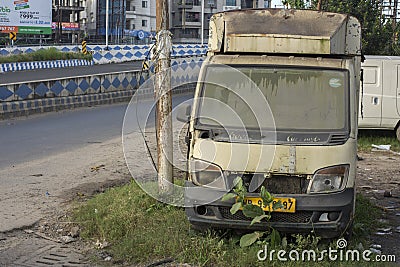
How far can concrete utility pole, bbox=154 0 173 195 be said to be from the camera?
8.29 metres

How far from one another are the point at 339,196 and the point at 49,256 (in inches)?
125

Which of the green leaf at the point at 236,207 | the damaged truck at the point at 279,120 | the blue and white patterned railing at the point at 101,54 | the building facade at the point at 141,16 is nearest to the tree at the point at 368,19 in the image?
the damaged truck at the point at 279,120

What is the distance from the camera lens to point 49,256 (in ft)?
22.1

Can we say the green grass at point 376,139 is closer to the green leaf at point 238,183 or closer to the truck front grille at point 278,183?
the truck front grille at point 278,183

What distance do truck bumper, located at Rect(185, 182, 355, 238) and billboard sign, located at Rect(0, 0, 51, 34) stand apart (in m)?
47.9

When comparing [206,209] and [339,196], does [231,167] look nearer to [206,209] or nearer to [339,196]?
[206,209]

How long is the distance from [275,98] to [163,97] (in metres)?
2.03

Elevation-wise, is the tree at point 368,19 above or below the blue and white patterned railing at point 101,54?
above

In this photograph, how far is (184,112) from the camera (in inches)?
277

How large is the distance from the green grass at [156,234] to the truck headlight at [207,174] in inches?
23.6

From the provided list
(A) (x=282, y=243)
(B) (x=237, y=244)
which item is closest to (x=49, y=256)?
(B) (x=237, y=244)

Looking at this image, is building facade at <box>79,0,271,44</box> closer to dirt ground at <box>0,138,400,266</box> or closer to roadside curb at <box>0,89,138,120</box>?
roadside curb at <box>0,89,138,120</box>

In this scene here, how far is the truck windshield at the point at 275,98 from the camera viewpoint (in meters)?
6.66

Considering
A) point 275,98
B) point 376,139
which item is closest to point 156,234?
point 275,98
